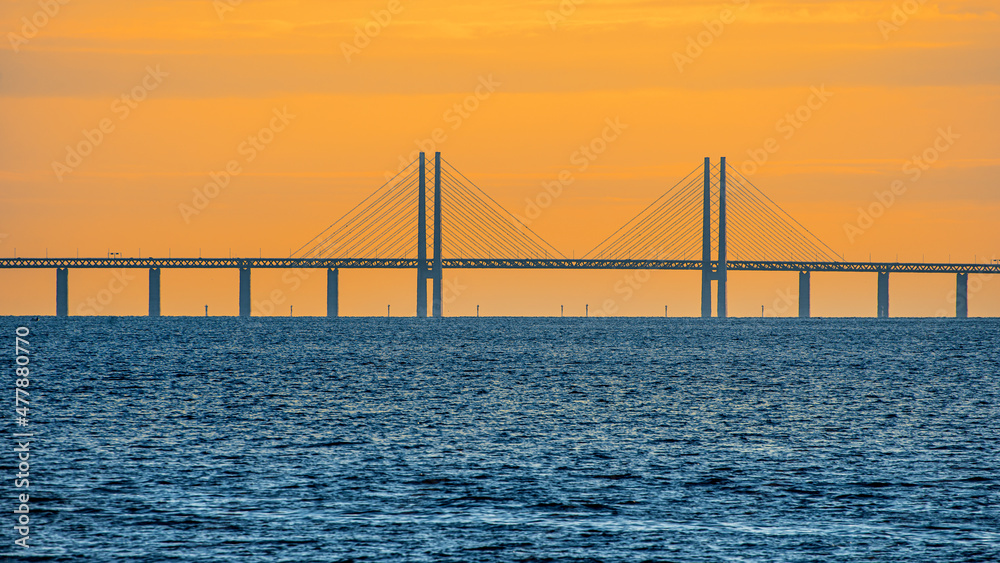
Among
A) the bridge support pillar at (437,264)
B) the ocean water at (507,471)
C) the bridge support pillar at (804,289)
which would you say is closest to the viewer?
the ocean water at (507,471)

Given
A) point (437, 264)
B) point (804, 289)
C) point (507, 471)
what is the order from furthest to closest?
point (804, 289) → point (437, 264) → point (507, 471)

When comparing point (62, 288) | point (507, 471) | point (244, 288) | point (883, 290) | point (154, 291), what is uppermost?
point (62, 288)

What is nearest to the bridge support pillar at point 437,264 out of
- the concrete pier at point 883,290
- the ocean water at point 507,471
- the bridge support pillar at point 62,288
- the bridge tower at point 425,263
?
the bridge tower at point 425,263

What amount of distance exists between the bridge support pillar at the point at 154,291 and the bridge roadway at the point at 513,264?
6.10 feet

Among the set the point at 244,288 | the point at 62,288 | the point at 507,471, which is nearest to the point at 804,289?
the point at 244,288

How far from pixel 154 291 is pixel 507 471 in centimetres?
16541

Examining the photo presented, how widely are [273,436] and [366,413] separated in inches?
283

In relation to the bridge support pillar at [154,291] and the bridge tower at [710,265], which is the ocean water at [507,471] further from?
the bridge support pillar at [154,291]

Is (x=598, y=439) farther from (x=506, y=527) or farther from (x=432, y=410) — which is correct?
(x=506, y=527)

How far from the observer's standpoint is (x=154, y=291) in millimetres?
185625

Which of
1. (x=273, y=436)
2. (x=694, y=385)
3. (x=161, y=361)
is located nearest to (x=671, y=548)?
(x=273, y=436)

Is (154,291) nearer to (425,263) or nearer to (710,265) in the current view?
(425,263)

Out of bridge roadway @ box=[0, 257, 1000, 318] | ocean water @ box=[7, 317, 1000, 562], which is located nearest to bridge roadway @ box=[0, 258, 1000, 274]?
bridge roadway @ box=[0, 257, 1000, 318]

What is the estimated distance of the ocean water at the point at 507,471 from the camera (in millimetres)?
20578
